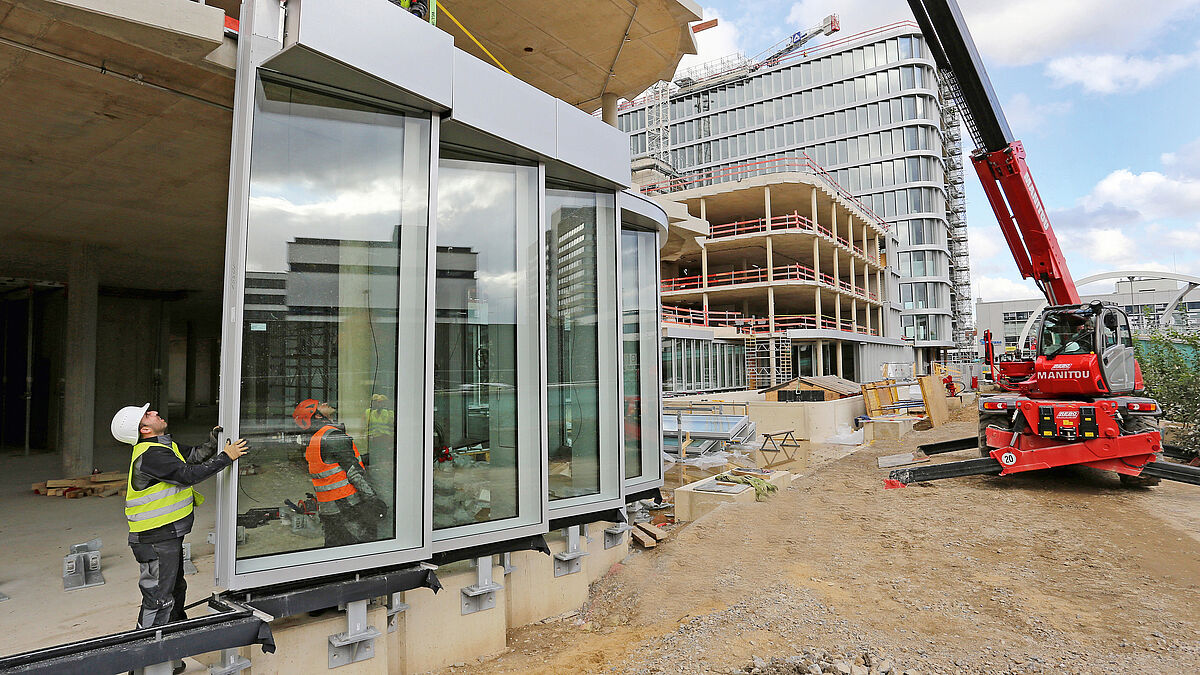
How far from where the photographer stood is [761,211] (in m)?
39.9

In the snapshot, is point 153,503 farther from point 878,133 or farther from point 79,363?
point 878,133

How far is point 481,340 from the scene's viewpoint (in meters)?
5.86

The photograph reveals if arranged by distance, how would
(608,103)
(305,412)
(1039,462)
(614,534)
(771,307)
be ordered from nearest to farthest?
(305,412)
(614,534)
(1039,462)
(608,103)
(771,307)

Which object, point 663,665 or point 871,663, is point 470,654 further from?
point 871,663

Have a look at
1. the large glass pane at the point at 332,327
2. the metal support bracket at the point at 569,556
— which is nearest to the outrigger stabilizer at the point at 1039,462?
the metal support bracket at the point at 569,556

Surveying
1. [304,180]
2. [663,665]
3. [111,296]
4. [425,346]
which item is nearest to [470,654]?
[663,665]

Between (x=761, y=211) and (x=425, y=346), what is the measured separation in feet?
123

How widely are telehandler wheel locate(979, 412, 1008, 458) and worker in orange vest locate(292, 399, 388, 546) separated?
12.0 meters

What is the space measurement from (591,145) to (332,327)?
10.8 ft

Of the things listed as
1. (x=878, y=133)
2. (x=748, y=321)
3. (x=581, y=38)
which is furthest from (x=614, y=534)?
(x=878, y=133)

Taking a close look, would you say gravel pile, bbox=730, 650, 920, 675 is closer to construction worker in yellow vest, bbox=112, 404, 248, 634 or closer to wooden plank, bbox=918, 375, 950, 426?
construction worker in yellow vest, bbox=112, 404, 248, 634

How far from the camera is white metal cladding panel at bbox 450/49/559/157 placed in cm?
537

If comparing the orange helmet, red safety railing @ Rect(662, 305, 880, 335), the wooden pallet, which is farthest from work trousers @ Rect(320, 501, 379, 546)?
red safety railing @ Rect(662, 305, 880, 335)

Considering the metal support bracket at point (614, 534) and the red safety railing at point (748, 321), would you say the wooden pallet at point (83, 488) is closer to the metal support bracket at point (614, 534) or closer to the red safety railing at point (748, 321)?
the metal support bracket at point (614, 534)
